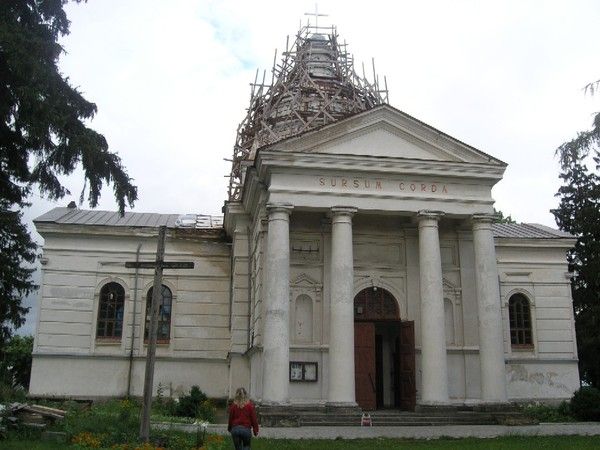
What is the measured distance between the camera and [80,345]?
2509cm

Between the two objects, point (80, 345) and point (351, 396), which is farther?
point (80, 345)

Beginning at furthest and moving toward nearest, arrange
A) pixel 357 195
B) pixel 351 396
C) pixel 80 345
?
pixel 80 345, pixel 357 195, pixel 351 396

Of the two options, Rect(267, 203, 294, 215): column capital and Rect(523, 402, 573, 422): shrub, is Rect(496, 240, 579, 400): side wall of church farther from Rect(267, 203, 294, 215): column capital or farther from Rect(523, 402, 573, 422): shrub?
Rect(267, 203, 294, 215): column capital

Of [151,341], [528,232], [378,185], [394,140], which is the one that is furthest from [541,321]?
[151,341]

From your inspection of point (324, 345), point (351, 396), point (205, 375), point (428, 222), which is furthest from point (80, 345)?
point (428, 222)

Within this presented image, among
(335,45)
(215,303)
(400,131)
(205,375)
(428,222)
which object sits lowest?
(205,375)

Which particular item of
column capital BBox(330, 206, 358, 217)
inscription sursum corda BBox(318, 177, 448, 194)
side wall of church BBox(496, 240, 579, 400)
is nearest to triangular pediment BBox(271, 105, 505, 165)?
inscription sursum corda BBox(318, 177, 448, 194)

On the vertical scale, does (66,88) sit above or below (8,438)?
above

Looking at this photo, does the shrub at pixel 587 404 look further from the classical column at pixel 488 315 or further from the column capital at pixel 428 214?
the column capital at pixel 428 214

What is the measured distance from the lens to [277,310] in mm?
19125

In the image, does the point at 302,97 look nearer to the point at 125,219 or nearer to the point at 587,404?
the point at 125,219

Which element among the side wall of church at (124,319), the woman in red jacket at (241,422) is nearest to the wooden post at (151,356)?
the woman in red jacket at (241,422)

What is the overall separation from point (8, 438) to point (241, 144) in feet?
68.5

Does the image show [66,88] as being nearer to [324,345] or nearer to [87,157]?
[87,157]
